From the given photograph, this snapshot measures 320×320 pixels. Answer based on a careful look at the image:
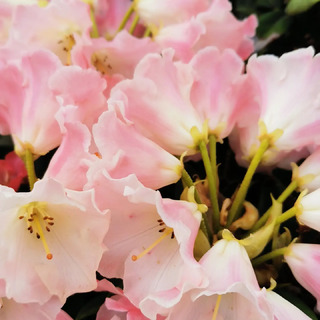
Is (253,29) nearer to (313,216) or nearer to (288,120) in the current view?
(288,120)

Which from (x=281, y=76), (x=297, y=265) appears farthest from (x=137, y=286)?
(x=281, y=76)

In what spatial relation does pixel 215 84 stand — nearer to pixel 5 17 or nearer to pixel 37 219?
pixel 37 219

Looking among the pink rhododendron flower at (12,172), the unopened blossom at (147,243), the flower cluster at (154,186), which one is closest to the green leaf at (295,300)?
the flower cluster at (154,186)

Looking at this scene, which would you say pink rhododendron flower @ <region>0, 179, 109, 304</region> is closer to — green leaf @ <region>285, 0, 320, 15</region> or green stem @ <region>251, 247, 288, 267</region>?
green stem @ <region>251, 247, 288, 267</region>

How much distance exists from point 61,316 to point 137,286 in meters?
0.10

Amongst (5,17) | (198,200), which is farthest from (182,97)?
(5,17)

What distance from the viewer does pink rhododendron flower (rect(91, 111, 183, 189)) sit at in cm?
62

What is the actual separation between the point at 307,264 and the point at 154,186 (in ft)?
0.58

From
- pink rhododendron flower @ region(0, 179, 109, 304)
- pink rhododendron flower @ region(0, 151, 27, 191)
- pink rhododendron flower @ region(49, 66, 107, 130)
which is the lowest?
pink rhododendron flower @ region(0, 151, 27, 191)

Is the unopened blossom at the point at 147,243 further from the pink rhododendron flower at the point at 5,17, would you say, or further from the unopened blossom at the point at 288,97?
the pink rhododendron flower at the point at 5,17

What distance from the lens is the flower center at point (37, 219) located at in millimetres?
625

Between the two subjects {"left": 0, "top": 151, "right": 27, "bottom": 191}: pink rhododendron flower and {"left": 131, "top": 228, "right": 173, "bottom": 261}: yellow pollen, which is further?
{"left": 0, "top": 151, "right": 27, "bottom": 191}: pink rhododendron flower

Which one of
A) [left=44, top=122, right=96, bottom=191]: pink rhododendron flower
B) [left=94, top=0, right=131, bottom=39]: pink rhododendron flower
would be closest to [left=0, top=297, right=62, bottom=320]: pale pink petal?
[left=44, top=122, right=96, bottom=191]: pink rhododendron flower

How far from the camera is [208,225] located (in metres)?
0.67
